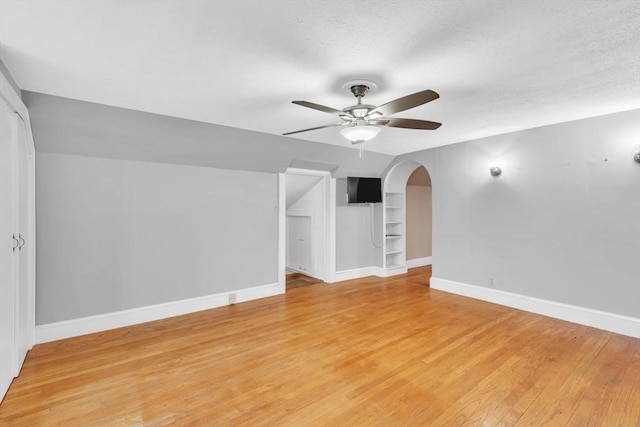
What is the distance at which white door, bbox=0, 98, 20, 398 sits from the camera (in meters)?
1.99

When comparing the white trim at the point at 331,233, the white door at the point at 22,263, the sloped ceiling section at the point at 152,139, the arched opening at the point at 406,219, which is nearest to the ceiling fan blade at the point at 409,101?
the sloped ceiling section at the point at 152,139

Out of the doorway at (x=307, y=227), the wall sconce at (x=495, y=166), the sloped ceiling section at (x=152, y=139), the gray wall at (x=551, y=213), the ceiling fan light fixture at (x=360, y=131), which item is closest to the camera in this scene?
the ceiling fan light fixture at (x=360, y=131)

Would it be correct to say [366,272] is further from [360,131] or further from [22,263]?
[22,263]

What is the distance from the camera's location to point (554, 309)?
3.52m

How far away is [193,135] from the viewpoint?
3.37 metres

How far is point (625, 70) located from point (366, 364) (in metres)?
3.01

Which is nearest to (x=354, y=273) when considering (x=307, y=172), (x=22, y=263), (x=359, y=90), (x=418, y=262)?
(x=418, y=262)

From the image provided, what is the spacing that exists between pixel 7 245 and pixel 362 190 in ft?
14.7

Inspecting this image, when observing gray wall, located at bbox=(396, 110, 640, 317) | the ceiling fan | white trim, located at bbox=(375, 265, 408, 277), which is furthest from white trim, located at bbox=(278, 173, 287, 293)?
gray wall, located at bbox=(396, 110, 640, 317)

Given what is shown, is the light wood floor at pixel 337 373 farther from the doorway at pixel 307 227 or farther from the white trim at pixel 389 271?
the white trim at pixel 389 271

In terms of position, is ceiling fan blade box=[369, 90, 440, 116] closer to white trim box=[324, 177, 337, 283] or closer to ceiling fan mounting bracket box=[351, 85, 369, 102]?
ceiling fan mounting bracket box=[351, 85, 369, 102]

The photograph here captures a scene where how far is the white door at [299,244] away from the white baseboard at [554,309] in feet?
8.21

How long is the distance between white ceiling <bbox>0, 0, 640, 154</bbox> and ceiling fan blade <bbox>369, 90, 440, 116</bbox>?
27 centimetres

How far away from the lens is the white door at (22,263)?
238 cm
